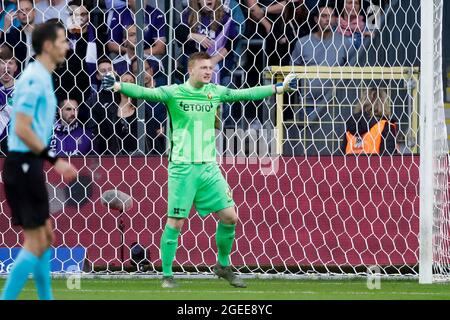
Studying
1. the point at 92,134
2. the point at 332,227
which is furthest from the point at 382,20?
the point at 92,134

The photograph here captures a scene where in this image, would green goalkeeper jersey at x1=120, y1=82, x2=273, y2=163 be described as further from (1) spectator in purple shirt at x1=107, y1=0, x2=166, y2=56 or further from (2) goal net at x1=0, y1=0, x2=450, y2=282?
(1) spectator in purple shirt at x1=107, y1=0, x2=166, y2=56

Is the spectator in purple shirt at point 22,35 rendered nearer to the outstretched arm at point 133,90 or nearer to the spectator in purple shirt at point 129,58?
the spectator in purple shirt at point 129,58

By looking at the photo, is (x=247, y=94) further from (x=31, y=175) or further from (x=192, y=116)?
(x=31, y=175)

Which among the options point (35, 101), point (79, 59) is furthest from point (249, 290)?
point (35, 101)

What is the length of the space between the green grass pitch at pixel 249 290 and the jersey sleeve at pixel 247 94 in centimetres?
155

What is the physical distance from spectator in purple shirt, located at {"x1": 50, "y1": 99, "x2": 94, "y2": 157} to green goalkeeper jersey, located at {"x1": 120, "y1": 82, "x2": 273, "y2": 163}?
146cm

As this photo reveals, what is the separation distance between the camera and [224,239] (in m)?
10.2

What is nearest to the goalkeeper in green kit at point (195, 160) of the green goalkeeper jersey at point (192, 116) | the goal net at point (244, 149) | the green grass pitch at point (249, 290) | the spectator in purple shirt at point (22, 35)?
the green goalkeeper jersey at point (192, 116)

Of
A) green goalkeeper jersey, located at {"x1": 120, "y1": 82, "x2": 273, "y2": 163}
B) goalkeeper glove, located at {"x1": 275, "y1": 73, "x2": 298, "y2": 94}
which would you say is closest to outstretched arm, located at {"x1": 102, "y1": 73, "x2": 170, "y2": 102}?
green goalkeeper jersey, located at {"x1": 120, "y1": 82, "x2": 273, "y2": 163}

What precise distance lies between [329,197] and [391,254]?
2.53 feet

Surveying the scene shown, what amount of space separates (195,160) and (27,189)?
305 cm

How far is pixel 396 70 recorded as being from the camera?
38.5 feet
